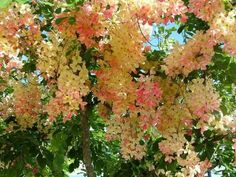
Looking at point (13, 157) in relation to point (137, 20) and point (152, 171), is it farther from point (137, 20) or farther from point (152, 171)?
point (137, 20)

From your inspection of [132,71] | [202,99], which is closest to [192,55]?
[202,99]

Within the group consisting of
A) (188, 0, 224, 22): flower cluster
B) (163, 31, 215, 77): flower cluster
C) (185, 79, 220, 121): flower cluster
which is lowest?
(185, 79, 220, 121): flower cluster

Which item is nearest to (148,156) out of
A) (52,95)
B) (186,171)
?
(186,171)

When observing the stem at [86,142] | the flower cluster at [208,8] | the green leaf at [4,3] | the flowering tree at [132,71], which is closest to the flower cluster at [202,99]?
the flowering tree at [132,71]

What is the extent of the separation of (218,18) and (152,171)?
1.77 m

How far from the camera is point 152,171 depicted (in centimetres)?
471

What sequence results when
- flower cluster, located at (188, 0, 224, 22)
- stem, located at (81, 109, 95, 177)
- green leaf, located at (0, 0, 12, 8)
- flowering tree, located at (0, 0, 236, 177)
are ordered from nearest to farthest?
green leaf, located at (0, 0, 12, 8)
flower cluster, located at (188, 0, 224, 22)
flowering tree, located at (0, 0, 236, 177)
stem, located at (81, 109, 95, 177)

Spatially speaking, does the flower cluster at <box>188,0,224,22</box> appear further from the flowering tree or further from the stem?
the stem

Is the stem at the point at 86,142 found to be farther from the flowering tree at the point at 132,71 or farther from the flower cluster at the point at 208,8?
the flower cluster at the point at 208,8

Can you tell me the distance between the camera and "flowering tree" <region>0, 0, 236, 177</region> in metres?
3.76

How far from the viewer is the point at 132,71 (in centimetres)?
409

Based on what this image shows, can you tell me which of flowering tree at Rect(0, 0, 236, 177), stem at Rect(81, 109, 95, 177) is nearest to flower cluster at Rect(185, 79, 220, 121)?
flowering tree at Rect(0, 0, 236, 177)

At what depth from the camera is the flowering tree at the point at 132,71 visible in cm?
376

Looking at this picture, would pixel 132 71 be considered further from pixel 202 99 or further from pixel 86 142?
pixel 86 142
